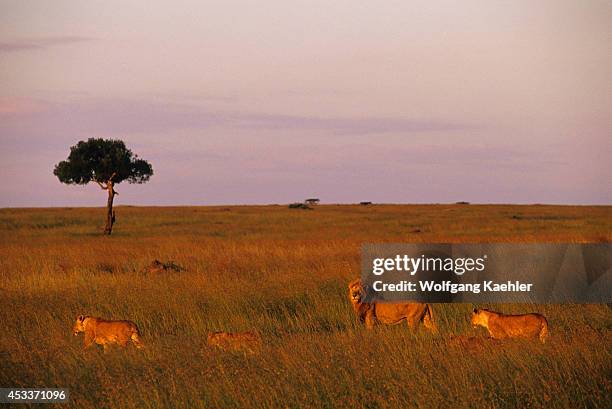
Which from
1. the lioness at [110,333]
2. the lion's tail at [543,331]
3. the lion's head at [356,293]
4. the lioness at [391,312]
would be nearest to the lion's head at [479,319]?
the lion's tail at [543,331]

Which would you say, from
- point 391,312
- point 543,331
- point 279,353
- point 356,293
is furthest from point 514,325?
point 279,353

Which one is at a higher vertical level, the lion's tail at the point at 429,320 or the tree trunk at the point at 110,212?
the tree trunk at the point at 110,212

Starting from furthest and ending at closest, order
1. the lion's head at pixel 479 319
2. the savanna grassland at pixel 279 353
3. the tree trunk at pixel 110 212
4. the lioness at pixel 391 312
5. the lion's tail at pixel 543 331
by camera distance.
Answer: the tree trunk at pixel 110 212, the lioness at pixel 391 312, the lion's head at pixel 479 319, the lion's tail at pixel 543 331, the savanna grassland at pixel 279 353

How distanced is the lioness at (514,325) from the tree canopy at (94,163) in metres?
45.1

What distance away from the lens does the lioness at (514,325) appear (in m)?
9.68

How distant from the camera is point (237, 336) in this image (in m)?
9.66

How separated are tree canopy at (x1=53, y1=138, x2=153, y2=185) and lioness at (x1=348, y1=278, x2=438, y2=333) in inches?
1690

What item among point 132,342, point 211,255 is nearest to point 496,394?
point 132,342

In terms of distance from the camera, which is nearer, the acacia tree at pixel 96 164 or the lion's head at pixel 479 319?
the lion's head at pixel 479 319

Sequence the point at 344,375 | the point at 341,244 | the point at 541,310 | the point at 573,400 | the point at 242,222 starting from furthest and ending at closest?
the point at 242,222
the point at 341,244
the point at 541,310
the point at 344,375
the point at 573,400

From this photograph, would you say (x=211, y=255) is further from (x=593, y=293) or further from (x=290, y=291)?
(x=593, y=293)

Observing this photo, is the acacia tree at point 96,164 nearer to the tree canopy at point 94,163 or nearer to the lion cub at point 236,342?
the tree canopy at point 94,163

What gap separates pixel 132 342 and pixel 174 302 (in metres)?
4.43

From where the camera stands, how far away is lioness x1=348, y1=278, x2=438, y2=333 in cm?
1118
